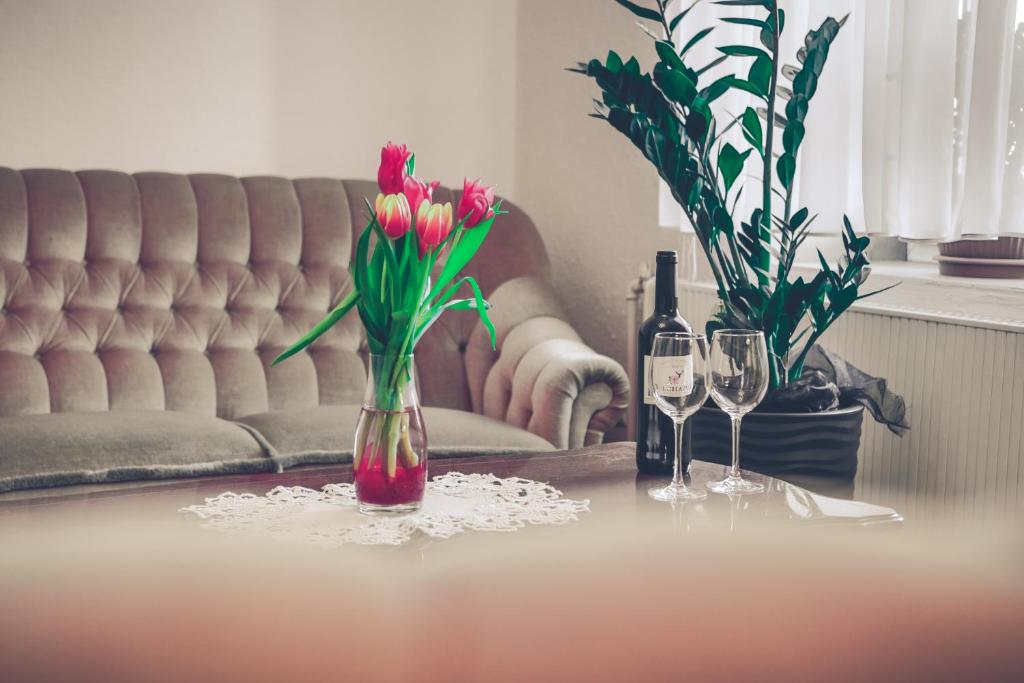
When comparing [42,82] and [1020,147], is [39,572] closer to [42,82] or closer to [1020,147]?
[1020,147]

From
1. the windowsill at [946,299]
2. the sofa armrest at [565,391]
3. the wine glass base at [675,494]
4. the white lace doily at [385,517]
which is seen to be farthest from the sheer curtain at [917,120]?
the white lace doily at [385,517]

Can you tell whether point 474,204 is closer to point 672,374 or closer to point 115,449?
point 672,374

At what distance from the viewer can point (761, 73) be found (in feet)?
5.58

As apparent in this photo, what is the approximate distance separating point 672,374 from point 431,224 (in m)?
0.33

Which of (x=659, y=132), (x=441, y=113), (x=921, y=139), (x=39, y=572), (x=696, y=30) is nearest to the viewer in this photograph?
(x=39, y=572)

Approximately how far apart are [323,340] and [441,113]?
3.38 ft

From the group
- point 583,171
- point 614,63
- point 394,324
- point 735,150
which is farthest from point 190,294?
point 394,324

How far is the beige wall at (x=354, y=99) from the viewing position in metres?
2.84

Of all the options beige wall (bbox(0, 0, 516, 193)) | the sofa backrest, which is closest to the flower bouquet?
the sofa backrest

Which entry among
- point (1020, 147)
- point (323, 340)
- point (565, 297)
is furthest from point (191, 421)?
point (1020, 147)

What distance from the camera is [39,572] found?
3.12 ft

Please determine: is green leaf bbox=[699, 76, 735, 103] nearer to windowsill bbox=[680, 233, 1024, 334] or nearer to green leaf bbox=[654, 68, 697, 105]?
green leaf bbox=[654, 68, 697, 105]

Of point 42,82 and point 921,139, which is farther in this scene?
point 42,82

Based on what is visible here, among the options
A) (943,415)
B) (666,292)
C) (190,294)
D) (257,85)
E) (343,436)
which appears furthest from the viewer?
(257,85)
